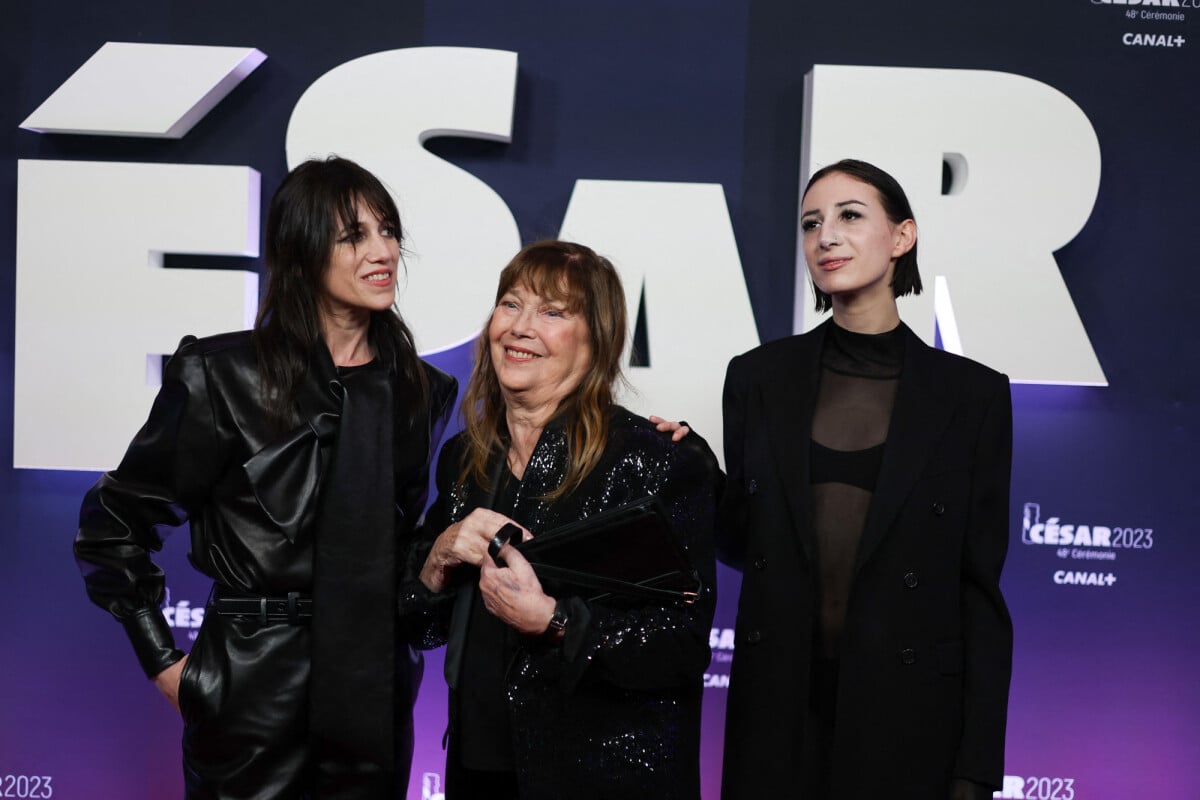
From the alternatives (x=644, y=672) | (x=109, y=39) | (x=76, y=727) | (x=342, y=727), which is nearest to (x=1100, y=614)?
(x=644, y=672)

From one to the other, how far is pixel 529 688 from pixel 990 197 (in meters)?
2.45

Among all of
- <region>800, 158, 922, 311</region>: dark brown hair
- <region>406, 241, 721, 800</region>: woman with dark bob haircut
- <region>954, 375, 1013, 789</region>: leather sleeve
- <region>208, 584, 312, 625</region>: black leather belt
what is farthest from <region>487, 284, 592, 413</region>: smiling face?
<region>954, 375, 1013, 789</region>: leather sleeve

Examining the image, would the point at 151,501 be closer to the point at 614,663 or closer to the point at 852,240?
the point at 614,663

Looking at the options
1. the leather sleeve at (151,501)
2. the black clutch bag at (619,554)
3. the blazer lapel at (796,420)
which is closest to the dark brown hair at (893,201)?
the blazer lapel at (796,420)

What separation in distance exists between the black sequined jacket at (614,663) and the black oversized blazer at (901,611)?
0.25 m

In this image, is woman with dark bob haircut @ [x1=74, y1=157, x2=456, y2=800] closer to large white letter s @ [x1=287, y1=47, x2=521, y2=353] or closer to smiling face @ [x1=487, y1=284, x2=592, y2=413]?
smiling face @ [x1=487, y1=284, x2=592, y2=413]

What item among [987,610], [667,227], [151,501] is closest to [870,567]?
[987,610]

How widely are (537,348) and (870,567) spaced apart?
31.9 inches

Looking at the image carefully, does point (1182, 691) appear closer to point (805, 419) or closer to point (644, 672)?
point (805, 419)

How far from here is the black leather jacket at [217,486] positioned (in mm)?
2084

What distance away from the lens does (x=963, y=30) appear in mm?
3551

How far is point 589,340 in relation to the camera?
6.45 ft

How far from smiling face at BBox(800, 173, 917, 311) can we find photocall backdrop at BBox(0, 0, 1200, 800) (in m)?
1.10

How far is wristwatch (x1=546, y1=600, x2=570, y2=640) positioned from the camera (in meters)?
1.74
